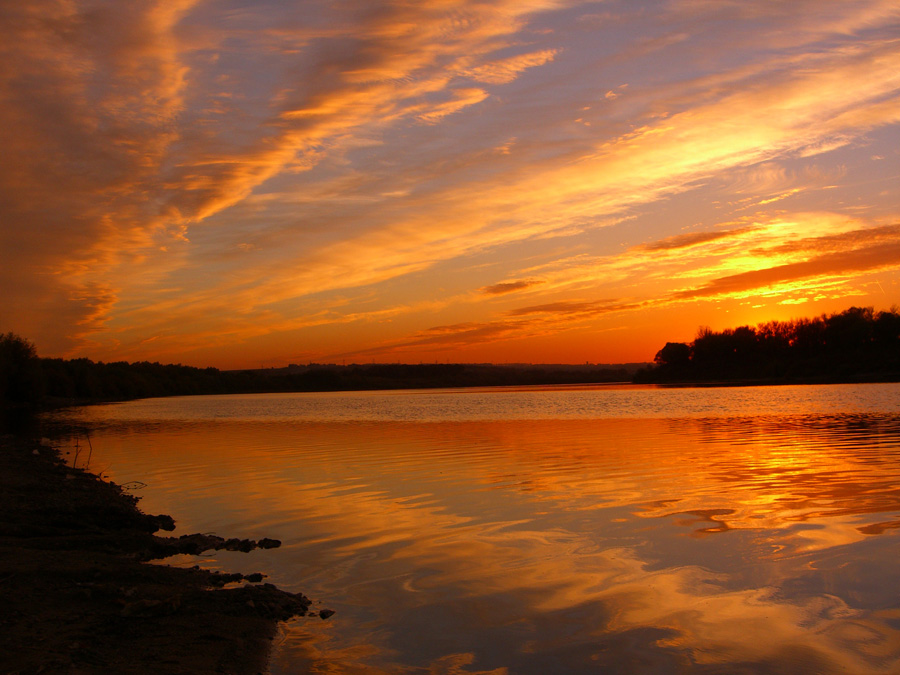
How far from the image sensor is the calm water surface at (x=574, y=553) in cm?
608

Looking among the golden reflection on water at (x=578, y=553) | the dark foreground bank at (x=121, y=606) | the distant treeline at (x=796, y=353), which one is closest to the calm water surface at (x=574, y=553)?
the golden reflection on water at (x=578, y=553)

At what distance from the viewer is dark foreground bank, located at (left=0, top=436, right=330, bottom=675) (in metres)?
5.48

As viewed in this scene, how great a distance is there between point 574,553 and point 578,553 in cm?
5

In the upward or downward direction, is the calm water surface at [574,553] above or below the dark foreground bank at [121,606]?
below

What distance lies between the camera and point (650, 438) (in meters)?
24.4

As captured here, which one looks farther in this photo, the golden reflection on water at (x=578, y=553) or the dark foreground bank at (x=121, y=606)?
the golden reflection on water at (x=578, y=553)

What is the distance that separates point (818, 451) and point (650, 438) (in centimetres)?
637

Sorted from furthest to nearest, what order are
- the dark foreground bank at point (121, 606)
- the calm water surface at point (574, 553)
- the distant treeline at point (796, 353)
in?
the distant treeline at point (796, 353), the calm water surface at point (574, 553), the dark foreground bank at point (121, 606)

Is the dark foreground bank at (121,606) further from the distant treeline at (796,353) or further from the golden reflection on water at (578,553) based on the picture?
the distant treeline at (796,353)

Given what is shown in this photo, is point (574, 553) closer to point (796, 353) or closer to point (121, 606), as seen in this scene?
point (121, 606)

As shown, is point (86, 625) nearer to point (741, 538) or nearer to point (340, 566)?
point (340, 566)

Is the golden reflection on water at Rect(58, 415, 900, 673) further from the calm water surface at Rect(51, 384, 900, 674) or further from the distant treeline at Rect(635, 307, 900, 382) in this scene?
the distant treeline at Rect(635, 307, 900, 382)

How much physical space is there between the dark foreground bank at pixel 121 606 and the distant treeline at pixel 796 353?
108 meters

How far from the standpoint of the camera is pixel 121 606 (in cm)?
667
